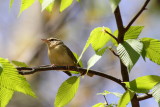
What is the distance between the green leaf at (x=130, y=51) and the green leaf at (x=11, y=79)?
260 millimetres

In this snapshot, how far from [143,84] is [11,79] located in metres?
0.36

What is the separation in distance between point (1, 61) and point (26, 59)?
3.23 m

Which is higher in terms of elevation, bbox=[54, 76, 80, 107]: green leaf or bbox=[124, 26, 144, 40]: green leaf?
bbox=[124, 26, 144, 40]: green leaf

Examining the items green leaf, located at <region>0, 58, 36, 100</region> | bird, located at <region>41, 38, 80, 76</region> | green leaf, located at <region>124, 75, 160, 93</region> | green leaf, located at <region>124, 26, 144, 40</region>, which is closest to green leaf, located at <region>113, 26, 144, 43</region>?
green leaf, located at <region>124, 26, 144, 40</region>

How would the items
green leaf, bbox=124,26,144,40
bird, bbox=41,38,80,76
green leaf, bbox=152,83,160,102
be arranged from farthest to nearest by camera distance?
1. bird, bbox=41,38,80,76
2. green leaf, bbox=124,26,144,40
3. green leaf, bbox=152,83,160,102

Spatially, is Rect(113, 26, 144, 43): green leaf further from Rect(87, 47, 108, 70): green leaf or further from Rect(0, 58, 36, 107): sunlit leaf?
Rect(0, 58, 36, 107): sunlit leaf

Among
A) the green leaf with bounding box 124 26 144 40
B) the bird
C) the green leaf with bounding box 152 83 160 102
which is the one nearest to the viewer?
the green leaf with bounding box 152 83 160 102

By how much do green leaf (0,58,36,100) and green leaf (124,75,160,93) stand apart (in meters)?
0.27

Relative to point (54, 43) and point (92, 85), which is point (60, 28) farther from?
point (54, 43)

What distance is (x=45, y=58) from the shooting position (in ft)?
15.7

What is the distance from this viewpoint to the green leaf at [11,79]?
3.23 ft

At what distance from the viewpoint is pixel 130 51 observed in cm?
97

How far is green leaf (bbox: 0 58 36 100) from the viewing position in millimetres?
985

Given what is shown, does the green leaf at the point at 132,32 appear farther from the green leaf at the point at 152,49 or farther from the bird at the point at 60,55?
the bird at the point at 60,55
